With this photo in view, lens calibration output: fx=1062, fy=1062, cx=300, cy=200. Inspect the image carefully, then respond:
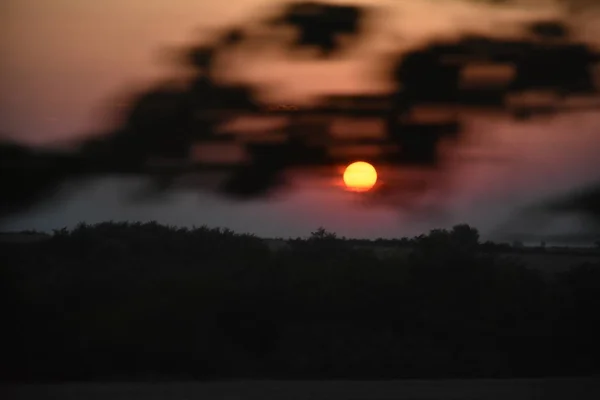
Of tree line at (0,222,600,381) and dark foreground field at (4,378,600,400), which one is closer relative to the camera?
dark foreground field at (4,378,600,400)

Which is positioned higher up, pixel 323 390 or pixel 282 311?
pixel 282 311

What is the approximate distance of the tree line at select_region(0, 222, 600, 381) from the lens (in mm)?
10328

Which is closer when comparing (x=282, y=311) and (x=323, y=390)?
(x=323, y=390)

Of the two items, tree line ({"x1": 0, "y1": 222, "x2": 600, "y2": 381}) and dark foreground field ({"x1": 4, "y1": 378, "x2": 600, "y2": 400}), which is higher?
tree line ({"x1": 0, "y1": 222, "x2": 600, "y2": 381})

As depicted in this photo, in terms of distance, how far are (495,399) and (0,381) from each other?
4.47 meters

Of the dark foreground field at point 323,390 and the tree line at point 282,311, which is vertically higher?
the tree line at point 282,311

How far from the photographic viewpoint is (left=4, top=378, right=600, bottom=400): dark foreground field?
9.16 meters

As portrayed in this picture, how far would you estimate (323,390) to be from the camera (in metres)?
9.65

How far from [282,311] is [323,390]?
2234 millimetres

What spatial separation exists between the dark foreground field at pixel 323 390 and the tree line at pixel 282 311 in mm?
738

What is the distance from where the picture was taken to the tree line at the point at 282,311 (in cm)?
1033

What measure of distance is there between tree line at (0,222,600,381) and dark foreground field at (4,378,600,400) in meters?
0.74

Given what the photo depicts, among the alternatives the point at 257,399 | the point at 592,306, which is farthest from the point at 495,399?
the point at 592,306

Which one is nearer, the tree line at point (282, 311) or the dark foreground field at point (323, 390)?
the dark foreground field at point (323, 390)
